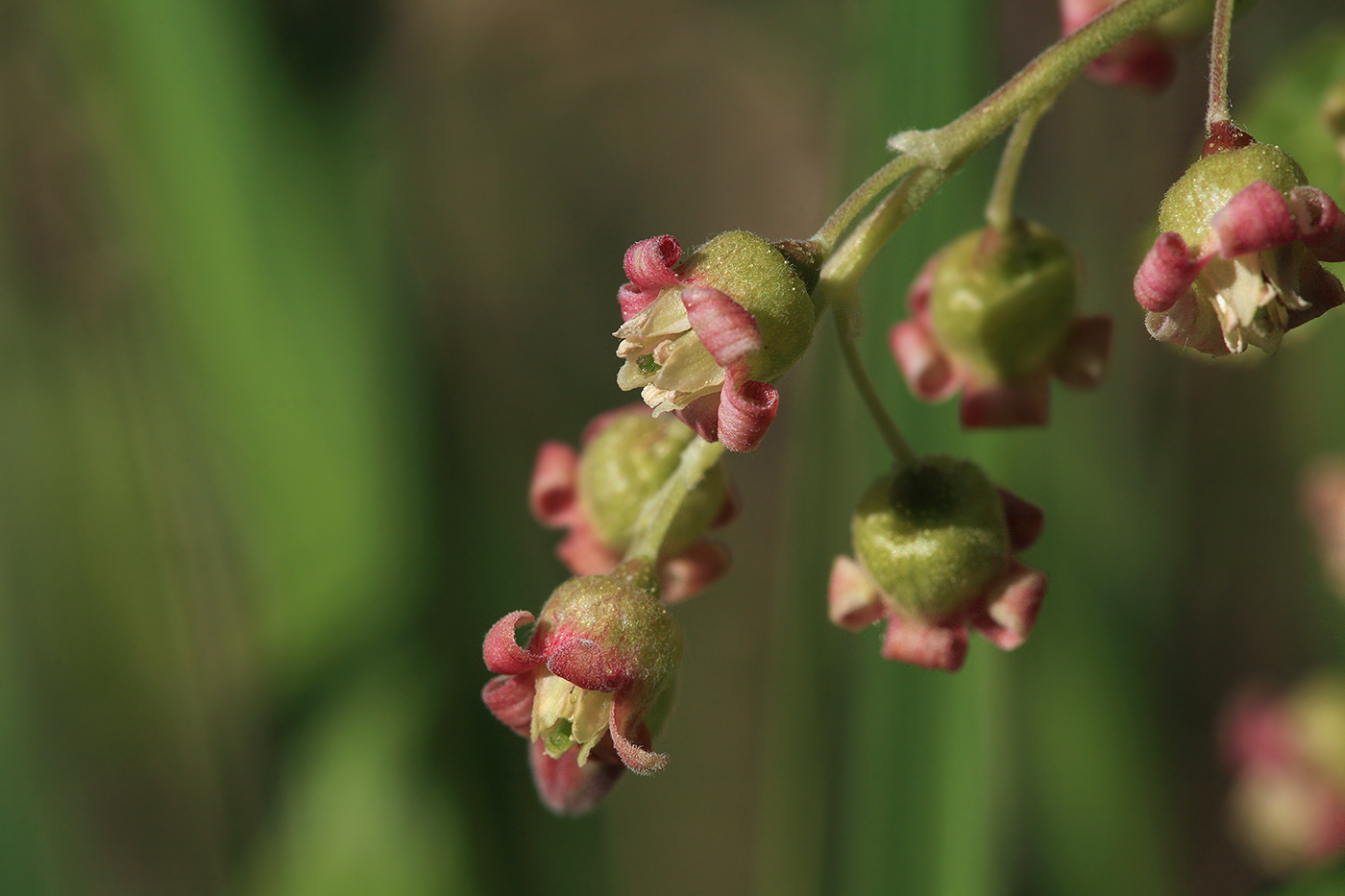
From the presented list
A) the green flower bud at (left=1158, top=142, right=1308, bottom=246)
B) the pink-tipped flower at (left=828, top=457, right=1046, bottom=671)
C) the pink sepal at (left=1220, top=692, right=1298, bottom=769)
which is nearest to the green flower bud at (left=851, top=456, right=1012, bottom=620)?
the pink-tipped flower at (left=828, top=457, right=1046, bottom=671)

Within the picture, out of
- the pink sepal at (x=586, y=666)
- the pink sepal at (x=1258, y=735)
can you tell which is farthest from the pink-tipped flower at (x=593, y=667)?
the pink sepal at (x=1258, y=735)

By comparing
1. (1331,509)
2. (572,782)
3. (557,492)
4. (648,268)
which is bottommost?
(1331,509)

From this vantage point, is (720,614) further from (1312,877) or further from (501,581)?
(1312,877)

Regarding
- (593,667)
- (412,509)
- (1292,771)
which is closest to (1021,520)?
(593,667)

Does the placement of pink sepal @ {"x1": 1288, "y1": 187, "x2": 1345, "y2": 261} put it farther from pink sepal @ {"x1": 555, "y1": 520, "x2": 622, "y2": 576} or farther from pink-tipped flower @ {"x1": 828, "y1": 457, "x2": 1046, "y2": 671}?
pink sepal @ {"x1": 555, "y1": 520, "x2": 622, "y2": 576}

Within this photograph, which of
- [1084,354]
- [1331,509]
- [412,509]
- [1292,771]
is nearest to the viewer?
[1084,354]

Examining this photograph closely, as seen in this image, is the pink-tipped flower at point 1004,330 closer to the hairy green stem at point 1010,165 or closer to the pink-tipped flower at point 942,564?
the hairy green stem at point 1010,165

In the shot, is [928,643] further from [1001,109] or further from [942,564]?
[1001,109]
